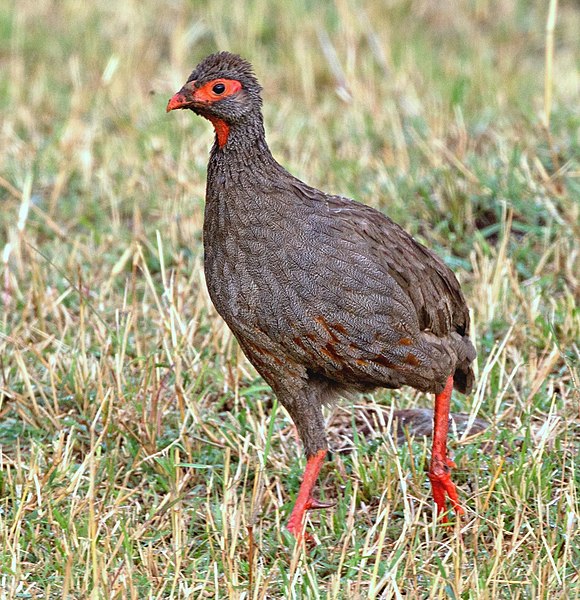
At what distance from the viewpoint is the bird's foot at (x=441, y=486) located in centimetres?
412

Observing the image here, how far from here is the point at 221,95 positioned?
12.8ft

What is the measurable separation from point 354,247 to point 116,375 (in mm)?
1339

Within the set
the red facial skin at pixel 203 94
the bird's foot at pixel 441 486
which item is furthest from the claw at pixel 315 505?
the red facial skin at pixel 203 94

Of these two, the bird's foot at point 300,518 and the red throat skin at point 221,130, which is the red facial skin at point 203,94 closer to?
the red throat skin at point 221,130

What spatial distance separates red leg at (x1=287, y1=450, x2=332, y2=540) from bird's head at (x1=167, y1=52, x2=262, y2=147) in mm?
1150

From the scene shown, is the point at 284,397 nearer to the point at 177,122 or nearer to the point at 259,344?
the point at 259,344

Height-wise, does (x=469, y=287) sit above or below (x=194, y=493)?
above

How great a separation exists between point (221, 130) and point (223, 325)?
1434 millimetres

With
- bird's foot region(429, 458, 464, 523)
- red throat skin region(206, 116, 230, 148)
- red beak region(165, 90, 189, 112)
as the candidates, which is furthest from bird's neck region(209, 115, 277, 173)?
bird's foot region(429, 458, 464, 523)

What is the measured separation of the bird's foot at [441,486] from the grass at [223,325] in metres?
0.09

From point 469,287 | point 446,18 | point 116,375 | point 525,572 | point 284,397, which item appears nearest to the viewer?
point 525,572

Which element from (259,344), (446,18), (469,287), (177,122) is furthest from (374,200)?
(446,18)

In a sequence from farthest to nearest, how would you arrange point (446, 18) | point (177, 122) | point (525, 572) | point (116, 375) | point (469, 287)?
point (446, 18), point (177, 122), point (469, 287), point (116, 375), point (525, 572)

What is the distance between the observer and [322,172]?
693cm
